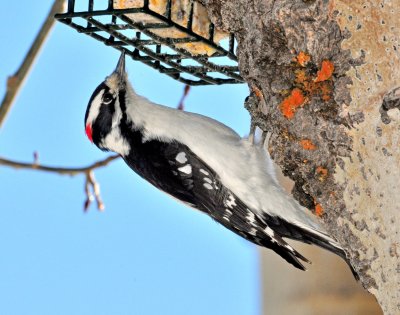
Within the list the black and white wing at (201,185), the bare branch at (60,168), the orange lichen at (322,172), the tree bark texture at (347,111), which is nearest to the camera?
the tree bark texture at (347,111)

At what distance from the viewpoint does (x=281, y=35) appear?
7.28ft

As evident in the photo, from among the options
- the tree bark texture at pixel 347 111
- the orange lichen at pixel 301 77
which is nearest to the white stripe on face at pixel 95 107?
the tree bark texture at pixel 347 111

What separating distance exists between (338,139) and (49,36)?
1424 mm

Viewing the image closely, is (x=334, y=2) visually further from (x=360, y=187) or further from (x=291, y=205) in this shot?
(x=291, y=205)

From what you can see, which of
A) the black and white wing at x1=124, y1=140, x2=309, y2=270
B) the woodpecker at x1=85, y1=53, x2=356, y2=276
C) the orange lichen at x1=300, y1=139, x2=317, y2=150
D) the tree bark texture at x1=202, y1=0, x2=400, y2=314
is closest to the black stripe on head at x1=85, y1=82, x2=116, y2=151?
the woodpecker at x1=85, y1=53, x2=356, y2=276

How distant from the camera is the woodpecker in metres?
3.01

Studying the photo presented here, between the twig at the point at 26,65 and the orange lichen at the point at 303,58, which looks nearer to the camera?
the orange lichen at the point at 303,58

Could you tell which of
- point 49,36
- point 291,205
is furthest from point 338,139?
point 49,36

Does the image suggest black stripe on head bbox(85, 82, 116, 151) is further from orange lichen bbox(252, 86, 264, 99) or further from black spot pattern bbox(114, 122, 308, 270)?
orange lichen bbox(252, 86, 264, 99)

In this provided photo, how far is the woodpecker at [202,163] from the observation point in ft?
9.89

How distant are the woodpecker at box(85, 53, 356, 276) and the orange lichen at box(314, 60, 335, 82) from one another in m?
0.97

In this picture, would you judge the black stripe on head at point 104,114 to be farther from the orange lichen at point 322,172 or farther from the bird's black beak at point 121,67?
the orange lichen at point 322,172

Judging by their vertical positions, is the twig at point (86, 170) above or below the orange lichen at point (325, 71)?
below

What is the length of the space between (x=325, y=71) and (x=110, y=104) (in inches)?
47.7
